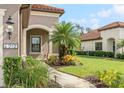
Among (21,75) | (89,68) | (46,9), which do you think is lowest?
(89,68)

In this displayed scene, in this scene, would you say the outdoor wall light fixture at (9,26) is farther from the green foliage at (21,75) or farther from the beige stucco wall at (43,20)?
the beige stucco wall at (43,20)

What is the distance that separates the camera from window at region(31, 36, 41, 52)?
25.7 metres

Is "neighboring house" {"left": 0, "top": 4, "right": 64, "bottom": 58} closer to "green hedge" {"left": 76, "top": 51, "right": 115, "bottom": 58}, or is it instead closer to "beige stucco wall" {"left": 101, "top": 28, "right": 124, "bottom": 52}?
"beige stucco wall" {"left": 101, "top": 28, "right": 124, "bottom": 52}

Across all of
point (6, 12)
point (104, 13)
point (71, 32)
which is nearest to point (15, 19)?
point (6, 12)

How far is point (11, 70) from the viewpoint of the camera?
1013cm

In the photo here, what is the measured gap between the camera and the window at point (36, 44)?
25.7 meters

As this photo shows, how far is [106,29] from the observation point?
35.8 meters

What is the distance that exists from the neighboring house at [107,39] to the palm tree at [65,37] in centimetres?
1252

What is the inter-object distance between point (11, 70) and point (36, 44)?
15.7m

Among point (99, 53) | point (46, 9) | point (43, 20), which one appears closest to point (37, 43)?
point (43, 20)

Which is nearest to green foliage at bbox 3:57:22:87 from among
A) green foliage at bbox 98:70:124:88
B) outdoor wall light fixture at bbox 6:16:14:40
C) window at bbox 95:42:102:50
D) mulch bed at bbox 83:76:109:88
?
outdoor wall light fixture at bbox 6:16:14:40

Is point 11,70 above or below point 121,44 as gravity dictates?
below

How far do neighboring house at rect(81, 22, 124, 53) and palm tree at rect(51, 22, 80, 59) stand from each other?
41.1 ft

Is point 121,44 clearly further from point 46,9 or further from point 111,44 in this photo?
point 46,9
